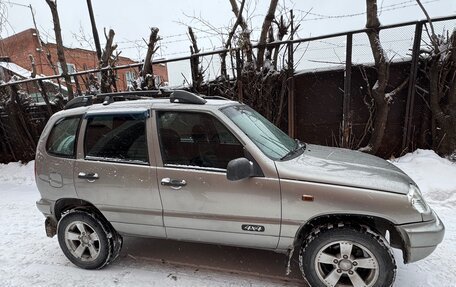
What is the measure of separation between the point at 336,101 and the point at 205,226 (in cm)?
445

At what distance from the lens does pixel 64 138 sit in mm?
3463

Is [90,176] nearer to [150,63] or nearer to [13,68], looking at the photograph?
Answer: [150,63]

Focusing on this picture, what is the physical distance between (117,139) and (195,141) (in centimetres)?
88

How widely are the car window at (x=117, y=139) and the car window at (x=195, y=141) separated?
24cm

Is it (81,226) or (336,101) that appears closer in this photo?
(81,226)

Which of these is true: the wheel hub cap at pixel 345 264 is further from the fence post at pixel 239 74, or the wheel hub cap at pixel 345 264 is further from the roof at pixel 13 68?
the roof at pixel 13 68

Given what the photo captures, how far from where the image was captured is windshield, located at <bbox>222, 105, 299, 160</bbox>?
2924mm

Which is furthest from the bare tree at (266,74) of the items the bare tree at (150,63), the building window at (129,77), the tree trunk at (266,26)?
the building window at (129,77)

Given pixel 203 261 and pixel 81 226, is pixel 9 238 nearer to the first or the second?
pixel 81 226

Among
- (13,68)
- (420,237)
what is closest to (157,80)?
(420,237)

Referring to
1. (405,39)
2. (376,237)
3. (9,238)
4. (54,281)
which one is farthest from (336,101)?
(9,238)

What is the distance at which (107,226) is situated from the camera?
3.34 m

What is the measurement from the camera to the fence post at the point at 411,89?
18.0 ft

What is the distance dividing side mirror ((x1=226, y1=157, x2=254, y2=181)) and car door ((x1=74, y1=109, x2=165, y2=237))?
2.76 feet
